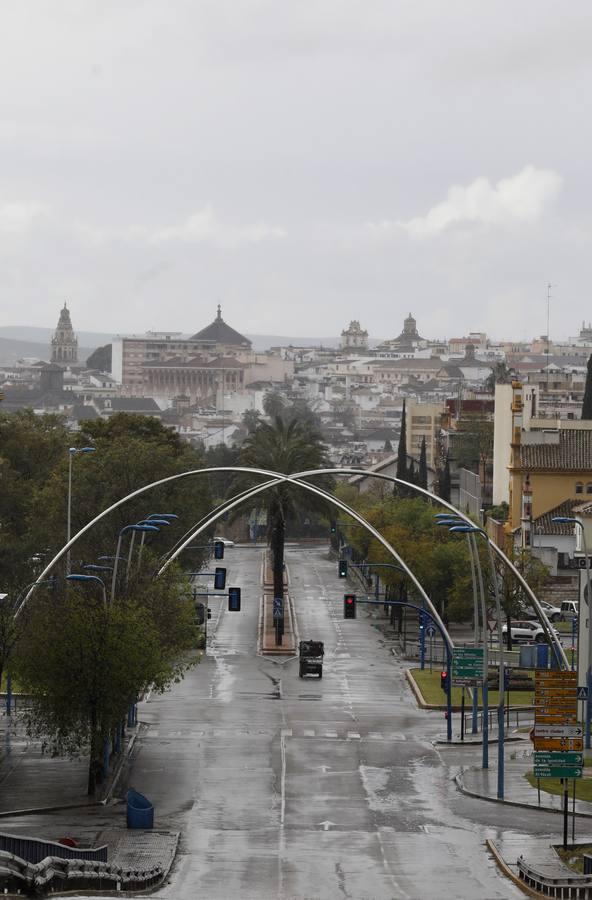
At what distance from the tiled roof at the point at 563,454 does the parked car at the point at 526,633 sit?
18742 mm

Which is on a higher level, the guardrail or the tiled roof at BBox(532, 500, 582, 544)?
the tiled roof at BBox(532, 500, 582, 544)

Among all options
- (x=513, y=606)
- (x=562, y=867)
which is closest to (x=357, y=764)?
A: (x=562, y=867)

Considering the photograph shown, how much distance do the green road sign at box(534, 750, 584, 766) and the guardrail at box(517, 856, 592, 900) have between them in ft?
18.2

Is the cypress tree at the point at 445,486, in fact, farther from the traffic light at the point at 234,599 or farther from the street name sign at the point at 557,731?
the street name sign at the point at 557,731

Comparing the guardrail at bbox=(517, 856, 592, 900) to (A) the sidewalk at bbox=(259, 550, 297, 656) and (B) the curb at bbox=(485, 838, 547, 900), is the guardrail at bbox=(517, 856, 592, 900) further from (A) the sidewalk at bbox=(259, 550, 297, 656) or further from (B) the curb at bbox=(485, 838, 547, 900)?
(A) the sidewalk at bbox=(259, 550, 297, 656)

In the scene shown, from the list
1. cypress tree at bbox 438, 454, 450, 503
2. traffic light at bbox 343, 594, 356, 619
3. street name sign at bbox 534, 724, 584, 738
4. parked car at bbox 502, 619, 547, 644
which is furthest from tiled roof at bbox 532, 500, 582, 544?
street name sign at bbox 534, 724, 584, 738

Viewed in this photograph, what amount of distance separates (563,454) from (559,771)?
74.7 metres

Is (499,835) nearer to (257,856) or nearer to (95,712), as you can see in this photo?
(257,856)

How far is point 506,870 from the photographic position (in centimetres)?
4559

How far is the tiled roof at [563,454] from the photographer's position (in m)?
122

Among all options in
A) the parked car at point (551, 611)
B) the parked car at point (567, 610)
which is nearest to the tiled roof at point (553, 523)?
the parked car at point (567, 610)

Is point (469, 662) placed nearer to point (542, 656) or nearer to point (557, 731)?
point (557, 731)

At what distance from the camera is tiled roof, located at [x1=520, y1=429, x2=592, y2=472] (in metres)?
122

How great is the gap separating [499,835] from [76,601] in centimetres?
1513
